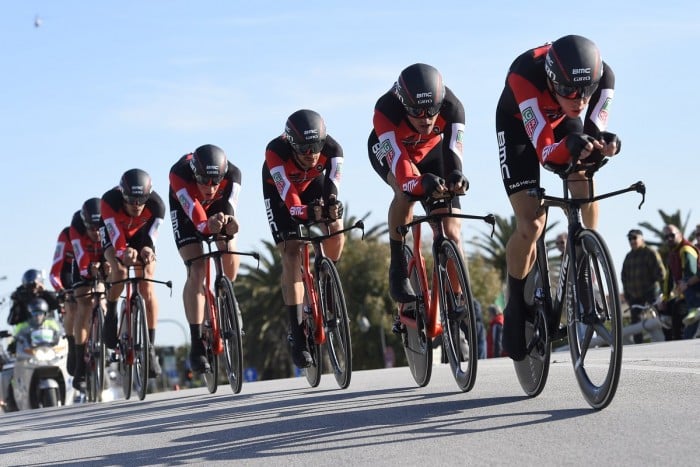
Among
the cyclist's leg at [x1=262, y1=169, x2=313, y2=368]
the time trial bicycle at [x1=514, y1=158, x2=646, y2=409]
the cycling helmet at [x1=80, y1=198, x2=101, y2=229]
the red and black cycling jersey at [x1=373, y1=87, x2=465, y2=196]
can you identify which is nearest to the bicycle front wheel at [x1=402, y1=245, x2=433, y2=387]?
the red and black cycling jersey at [x1=373, y1=87, x2=465, y2=196]

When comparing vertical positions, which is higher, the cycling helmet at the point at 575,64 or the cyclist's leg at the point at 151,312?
the cycling helmet at the point at 575,64

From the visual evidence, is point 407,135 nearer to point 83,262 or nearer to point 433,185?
point 433,185

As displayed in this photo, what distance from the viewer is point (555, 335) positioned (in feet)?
24.8

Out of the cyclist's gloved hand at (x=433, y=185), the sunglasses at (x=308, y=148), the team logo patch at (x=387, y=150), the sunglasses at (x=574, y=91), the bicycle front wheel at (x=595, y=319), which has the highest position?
the sunglasses at (x=308, y=148)

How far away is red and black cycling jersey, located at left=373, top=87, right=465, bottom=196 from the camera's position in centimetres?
912

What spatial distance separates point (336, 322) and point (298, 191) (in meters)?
1.49

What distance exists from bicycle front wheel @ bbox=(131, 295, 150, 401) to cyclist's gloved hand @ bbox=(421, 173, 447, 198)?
5875 mm

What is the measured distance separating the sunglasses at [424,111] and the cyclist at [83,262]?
8116mm

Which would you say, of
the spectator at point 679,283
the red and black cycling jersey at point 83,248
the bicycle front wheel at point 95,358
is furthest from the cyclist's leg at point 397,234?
the red and black cycling jersey at point 83,248

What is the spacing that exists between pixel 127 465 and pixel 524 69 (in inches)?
135

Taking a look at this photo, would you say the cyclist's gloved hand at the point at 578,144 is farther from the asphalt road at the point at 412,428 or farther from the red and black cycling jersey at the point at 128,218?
the red and black cycling jersey at the point at 128,218

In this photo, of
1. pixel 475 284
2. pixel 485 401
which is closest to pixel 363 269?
pixel 475 284

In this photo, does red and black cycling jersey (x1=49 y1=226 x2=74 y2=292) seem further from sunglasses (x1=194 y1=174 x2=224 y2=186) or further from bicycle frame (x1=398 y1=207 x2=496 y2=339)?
bicycle frame (x1=398 y1=207 x2=496 y2=339)

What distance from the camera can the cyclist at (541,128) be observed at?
279 inches
